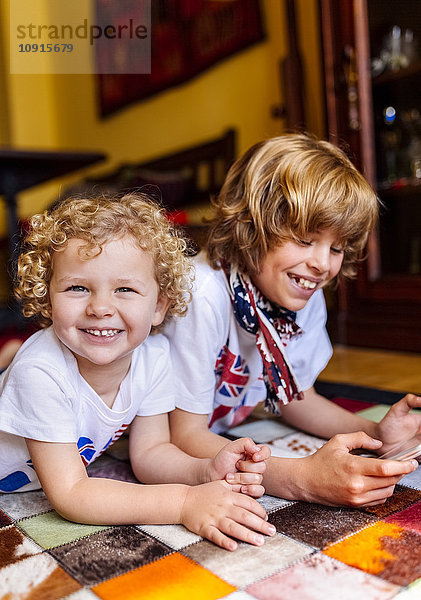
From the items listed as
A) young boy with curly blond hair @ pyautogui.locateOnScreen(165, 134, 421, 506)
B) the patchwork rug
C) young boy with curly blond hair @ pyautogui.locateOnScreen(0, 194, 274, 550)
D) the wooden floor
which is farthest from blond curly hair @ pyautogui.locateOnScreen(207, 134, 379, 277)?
the wooden floor

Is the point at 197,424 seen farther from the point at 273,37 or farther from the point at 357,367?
the point at 273,37

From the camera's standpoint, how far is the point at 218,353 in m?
0.92

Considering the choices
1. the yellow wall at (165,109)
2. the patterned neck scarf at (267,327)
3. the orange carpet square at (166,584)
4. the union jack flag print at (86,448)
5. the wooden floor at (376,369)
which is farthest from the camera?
the yellow wall at (165,109)

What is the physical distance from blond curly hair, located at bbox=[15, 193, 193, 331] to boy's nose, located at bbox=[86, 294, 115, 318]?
49mm

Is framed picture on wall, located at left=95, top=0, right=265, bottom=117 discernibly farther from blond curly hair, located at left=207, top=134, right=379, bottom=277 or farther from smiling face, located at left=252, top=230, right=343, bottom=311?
smiling face, located at left=252, top=230, right=343, bottom=311

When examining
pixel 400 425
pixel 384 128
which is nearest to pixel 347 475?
pixel 400 425

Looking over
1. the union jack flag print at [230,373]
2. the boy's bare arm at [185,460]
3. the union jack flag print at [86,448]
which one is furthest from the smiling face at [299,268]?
the union jack flag print at [86,448]

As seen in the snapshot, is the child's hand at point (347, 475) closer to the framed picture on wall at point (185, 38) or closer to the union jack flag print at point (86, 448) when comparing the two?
the union jack flag print at point (86, 448)

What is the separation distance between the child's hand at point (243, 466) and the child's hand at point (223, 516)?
0.06 ft

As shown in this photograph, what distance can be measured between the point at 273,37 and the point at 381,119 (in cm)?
68

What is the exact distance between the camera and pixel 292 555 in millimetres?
609

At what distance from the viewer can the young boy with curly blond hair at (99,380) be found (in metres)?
0.69

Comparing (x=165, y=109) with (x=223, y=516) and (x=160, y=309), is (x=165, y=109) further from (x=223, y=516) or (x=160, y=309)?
(x=223, y=516)

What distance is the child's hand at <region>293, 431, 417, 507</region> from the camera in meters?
0.67
